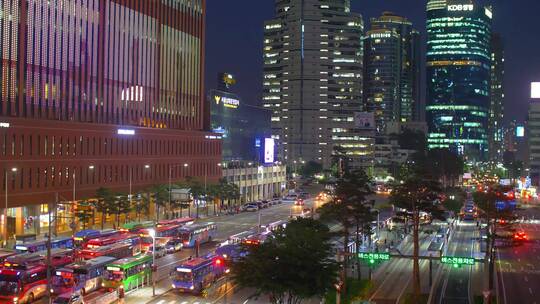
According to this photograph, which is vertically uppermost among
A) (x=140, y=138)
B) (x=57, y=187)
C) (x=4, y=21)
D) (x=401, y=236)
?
Answer: (x=4, y=21)

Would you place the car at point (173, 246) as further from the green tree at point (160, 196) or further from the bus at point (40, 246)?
the green tree at point (160, 196)

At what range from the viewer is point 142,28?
96.9 m

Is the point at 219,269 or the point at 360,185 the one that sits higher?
the point at 360,185

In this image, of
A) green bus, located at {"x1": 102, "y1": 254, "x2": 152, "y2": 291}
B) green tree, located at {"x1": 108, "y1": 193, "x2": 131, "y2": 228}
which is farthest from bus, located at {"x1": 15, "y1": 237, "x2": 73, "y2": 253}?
green tree, located at {"x1": 108, "y1": 193, "x2": 131, "y2": 228}

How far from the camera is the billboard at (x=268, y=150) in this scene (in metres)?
139

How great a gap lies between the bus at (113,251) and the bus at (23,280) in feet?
13.4

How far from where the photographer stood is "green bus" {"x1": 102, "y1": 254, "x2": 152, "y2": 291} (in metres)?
42.8

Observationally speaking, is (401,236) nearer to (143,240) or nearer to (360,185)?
(360,185)

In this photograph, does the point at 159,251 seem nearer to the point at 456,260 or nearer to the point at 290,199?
the point at 456,260

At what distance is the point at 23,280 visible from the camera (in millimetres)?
37875

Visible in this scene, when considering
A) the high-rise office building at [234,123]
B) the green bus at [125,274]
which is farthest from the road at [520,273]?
the high-rise office building at [234,123]

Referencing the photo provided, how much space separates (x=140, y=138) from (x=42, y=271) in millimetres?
53221

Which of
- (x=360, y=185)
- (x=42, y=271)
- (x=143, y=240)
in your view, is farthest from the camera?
(x=143, y=240)

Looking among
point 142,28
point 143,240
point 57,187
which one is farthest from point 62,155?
point 142,28
